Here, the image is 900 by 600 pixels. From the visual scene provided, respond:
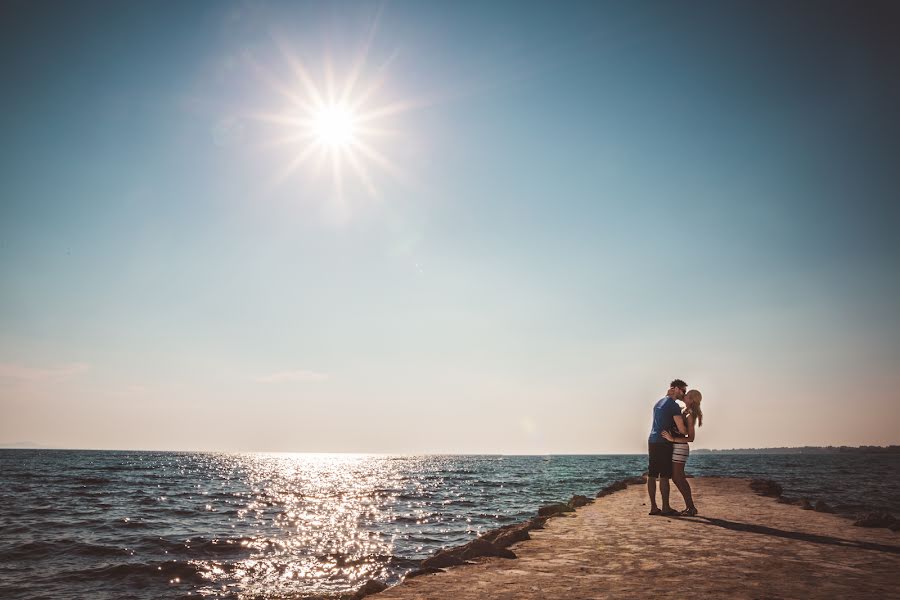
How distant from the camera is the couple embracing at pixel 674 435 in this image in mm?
9570

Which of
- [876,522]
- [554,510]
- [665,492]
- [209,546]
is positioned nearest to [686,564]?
[665,492]

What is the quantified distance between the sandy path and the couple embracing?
87 cm

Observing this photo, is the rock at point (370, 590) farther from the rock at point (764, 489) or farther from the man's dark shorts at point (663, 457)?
the rock at point (764, 489)

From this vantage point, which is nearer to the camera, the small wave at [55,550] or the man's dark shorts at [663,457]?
the man's dark shorts at [663,457]

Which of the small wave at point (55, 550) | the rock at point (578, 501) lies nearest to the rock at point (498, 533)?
the rock at point (578, 501)

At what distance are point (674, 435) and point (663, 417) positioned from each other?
401 mm

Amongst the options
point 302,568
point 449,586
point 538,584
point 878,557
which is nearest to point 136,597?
point 302,568

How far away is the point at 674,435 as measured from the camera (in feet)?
31.5

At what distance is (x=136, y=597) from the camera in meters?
8.84

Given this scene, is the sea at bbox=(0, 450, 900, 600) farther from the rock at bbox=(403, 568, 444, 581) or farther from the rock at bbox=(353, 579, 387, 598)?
the rock at bbox=(403, 568, 444, 581)

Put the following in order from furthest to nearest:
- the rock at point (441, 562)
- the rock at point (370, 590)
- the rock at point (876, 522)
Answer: the rock at point (876, 522) < the rock at point (441, 562) < the rock at point (370, 590)

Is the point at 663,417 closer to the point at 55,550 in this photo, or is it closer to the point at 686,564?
the point at 686,564

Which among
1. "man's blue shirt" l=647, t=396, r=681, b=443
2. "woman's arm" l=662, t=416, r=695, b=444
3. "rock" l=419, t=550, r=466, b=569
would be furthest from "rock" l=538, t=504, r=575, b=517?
"rock" l=419, t=550, r=466, b=569

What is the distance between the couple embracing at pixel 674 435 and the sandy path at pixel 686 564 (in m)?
0.87
